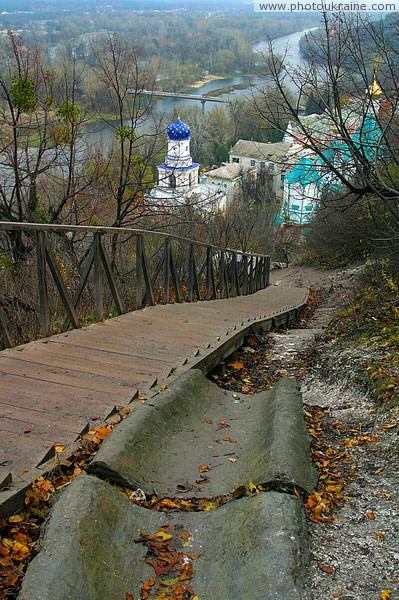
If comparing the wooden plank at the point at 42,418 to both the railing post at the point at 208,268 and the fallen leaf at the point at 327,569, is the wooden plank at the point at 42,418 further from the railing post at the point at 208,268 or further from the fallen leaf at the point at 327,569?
the railing post at the point at 208,268

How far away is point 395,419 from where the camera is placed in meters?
3.84

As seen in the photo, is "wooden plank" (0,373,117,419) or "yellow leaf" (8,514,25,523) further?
"wooden plank" (0,373,117,419)

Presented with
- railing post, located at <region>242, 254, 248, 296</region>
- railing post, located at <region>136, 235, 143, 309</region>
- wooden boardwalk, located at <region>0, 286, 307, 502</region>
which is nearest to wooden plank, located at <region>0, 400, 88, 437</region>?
wooden boardwalk, located at <region>0, 286, 307, 502</region>

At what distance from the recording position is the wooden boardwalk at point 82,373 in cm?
284

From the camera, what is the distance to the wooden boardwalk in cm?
284

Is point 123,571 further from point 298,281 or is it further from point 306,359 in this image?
point 298,281

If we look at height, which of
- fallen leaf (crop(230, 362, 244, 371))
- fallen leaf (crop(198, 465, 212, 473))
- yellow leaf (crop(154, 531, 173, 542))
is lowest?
fallen leaf (crop(230, 362, 244, 371))

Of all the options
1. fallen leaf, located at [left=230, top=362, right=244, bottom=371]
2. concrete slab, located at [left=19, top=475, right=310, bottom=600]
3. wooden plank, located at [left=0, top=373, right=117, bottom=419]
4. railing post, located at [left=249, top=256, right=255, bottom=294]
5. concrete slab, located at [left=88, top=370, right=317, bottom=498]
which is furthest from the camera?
railing post, located at [left=249, top=256, right=255, bottom=294]

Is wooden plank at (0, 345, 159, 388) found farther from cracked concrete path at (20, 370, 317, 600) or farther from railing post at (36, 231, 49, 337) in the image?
cracked concrete path at (20, 370, 317, 600)

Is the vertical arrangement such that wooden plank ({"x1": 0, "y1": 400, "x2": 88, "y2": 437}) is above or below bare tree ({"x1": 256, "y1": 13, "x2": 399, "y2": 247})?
below

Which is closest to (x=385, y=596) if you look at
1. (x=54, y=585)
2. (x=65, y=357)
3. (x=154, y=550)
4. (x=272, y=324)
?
(x=154, y=550)

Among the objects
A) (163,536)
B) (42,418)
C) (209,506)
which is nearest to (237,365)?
(42,418)

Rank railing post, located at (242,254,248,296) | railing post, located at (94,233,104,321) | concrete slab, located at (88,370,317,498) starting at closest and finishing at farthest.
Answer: concrete slab, located at (88,370,317,498) → railing post, located at (94,233,104,321) → railing post, located at (242,254,248,296)

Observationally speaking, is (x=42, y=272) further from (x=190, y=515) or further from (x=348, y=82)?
(x=348, y=82)
